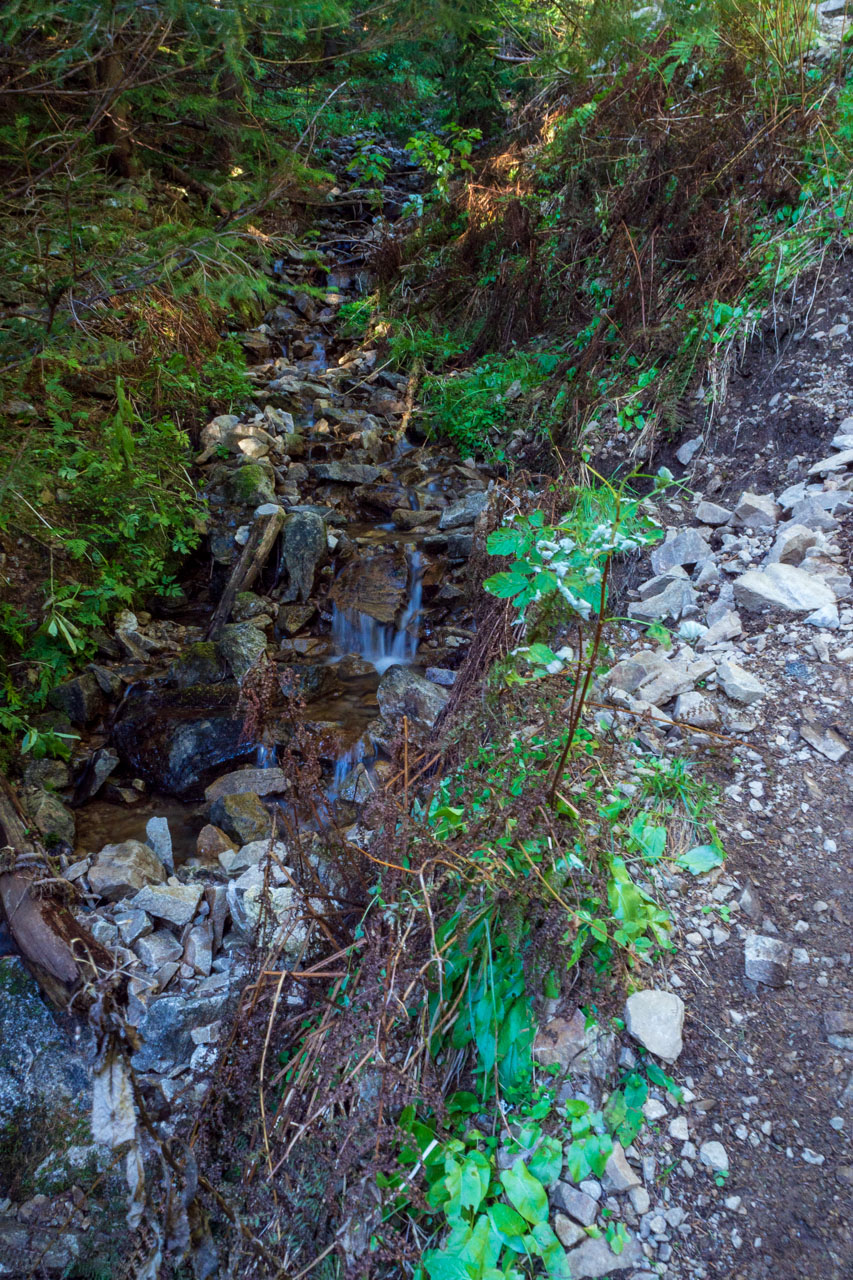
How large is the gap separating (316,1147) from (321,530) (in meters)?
4.35

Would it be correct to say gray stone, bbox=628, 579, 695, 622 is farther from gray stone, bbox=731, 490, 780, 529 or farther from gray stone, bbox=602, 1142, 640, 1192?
gray stone, bbox=602, 1142, 640, 1192

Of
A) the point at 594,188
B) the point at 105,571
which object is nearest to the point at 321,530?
the point at 105,571

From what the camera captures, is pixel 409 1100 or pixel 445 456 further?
pixel 445 456

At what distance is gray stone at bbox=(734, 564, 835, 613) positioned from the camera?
278cm

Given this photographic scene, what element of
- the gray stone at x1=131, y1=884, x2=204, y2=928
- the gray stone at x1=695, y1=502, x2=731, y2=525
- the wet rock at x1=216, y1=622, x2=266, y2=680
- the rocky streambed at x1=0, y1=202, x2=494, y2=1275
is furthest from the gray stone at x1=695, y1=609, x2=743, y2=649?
the wet rock at x1=216, y1=622, x2=266, y2=680

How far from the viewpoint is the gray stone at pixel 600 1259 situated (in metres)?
1.45

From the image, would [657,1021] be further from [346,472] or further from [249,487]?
[346,472]

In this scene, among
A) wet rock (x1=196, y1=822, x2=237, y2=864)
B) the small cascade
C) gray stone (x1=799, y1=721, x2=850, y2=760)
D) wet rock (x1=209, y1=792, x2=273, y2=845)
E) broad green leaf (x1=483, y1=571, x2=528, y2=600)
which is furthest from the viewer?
the small cascade

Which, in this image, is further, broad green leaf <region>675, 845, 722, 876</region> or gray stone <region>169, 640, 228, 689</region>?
gray stone <region>169, 640, 228, 689</region>

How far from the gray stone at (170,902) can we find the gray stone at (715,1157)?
7.07 ft

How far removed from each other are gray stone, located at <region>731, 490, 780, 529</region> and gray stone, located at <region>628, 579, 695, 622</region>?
1.51 ft

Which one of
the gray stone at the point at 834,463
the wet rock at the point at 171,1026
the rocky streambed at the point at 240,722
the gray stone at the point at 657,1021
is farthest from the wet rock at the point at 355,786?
the gray stone at the point at 834,463

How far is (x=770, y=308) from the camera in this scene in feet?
13.2

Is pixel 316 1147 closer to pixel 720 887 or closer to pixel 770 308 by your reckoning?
pixel 720 887
